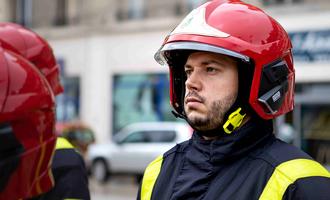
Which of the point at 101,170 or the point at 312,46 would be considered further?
the point at 101,170

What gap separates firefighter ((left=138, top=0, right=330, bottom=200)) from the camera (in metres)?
2.04

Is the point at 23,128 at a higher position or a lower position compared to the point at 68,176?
higher

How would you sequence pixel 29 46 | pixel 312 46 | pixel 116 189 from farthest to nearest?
pixel 312 46
pixel 116 189
pixel 29 46

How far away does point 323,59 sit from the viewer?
1523 cm

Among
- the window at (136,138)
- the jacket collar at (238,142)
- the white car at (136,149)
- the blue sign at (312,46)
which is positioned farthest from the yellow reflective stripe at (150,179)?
the blue sign at (312,46)

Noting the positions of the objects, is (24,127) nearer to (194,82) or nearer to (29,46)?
(194,82)

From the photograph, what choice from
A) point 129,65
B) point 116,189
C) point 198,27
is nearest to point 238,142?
point 198,27

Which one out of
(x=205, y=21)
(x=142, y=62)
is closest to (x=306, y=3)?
(x=142, y=62)

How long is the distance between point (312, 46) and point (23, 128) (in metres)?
14.5

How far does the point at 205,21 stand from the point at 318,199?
0.78 m

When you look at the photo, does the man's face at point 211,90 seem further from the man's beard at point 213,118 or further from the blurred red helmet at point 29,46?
the blurred red helmet at point 29,46

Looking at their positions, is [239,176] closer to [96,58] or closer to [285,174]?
[285,174]

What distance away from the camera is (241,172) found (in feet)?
6.72

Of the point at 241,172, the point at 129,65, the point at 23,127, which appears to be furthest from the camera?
the point at 129,65
